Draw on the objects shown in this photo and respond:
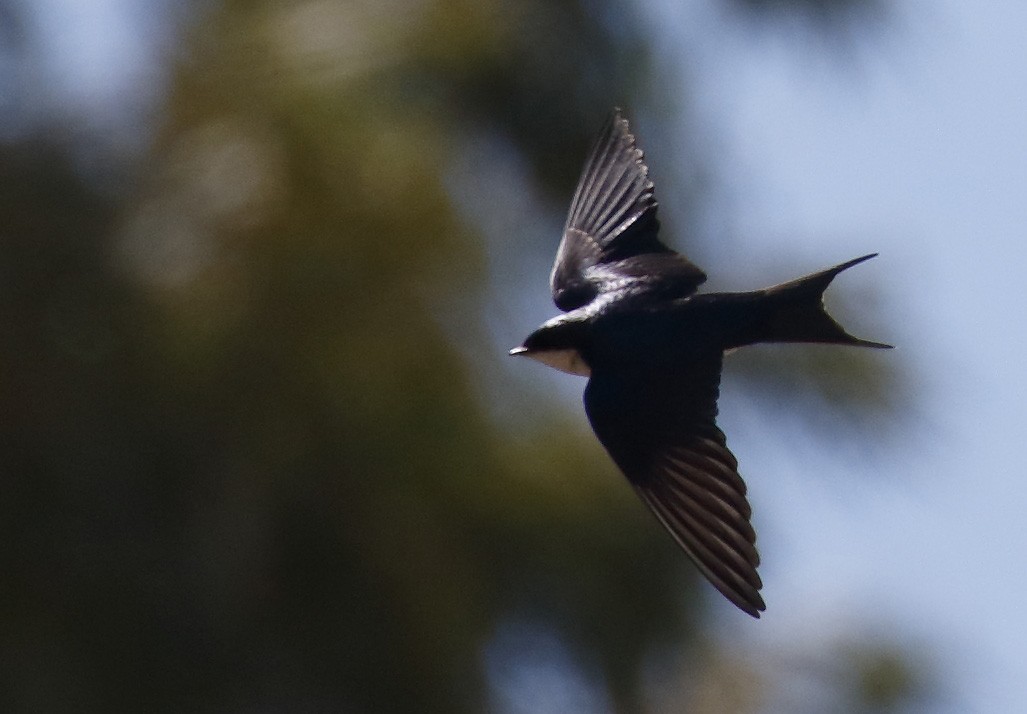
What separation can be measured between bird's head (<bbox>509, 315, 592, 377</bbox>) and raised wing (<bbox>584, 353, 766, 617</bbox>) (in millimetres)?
66

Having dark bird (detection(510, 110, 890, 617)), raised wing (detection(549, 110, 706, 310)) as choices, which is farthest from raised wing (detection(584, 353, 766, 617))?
raised wing (detection(549, 110, 706, 310))

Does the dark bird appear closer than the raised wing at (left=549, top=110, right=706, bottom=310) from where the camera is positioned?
Yes

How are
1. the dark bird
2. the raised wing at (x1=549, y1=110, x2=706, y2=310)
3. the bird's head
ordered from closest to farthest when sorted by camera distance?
the dark bird, the bird's head, the raised wing at (x1=549, y1=110, x2=706, y2=310)

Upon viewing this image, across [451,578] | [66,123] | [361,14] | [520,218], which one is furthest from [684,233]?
[66,123]

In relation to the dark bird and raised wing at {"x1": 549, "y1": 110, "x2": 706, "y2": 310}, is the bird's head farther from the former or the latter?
raised wing at {"x1": 549, "y1": 110, "x2": 706, "y2": 310}

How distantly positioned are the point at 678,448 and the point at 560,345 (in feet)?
0.62

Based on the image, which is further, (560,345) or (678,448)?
(560,345)

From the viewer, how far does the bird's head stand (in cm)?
192

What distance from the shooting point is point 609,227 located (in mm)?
2184

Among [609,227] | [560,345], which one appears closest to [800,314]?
[560,345]

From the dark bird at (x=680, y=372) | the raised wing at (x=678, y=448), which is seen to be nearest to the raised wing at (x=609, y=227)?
the dark bird at (x=680, y=372)

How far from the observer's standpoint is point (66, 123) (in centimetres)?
326

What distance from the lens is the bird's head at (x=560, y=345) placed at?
1923mm

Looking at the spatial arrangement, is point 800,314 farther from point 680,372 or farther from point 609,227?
point 609,227
